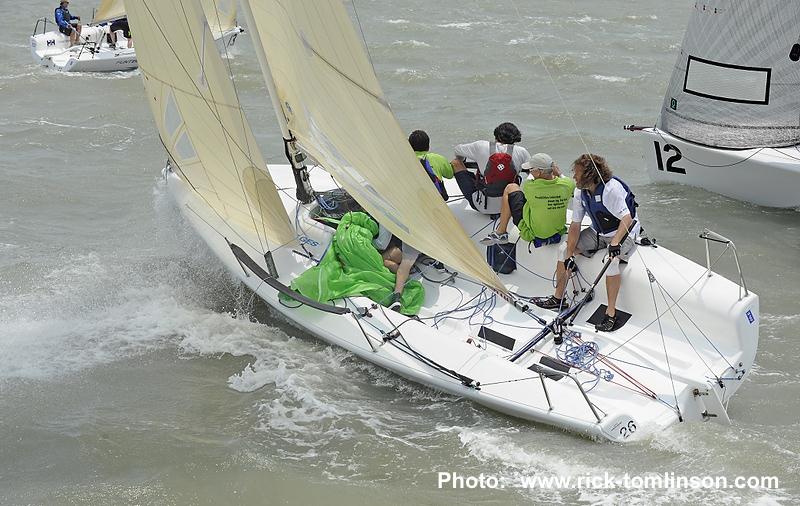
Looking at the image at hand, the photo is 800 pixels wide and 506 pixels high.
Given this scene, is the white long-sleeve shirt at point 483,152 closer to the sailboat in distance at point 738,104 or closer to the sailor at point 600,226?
the sailor at point 600,226

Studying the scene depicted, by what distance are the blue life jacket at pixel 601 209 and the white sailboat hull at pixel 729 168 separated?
4189 mm

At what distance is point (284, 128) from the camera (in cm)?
730

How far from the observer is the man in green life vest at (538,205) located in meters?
6.94

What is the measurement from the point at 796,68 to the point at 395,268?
5.42m

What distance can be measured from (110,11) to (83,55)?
160 cm

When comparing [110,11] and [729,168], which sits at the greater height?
[110,11]

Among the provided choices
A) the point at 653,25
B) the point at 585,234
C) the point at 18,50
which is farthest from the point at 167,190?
the point at 653,25

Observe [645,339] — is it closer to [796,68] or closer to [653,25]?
[796,68]

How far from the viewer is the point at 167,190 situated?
8.71 meters

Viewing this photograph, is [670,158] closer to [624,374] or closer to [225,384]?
[624,374]

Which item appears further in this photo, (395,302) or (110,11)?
(110,11)

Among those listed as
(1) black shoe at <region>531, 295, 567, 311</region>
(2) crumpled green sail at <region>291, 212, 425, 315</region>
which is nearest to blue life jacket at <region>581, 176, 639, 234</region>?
(1) black shoe at <region>531, 295, 567, 311</region>

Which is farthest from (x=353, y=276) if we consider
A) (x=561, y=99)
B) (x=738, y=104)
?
(x=561, y=99)

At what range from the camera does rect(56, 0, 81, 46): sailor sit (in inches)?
715
